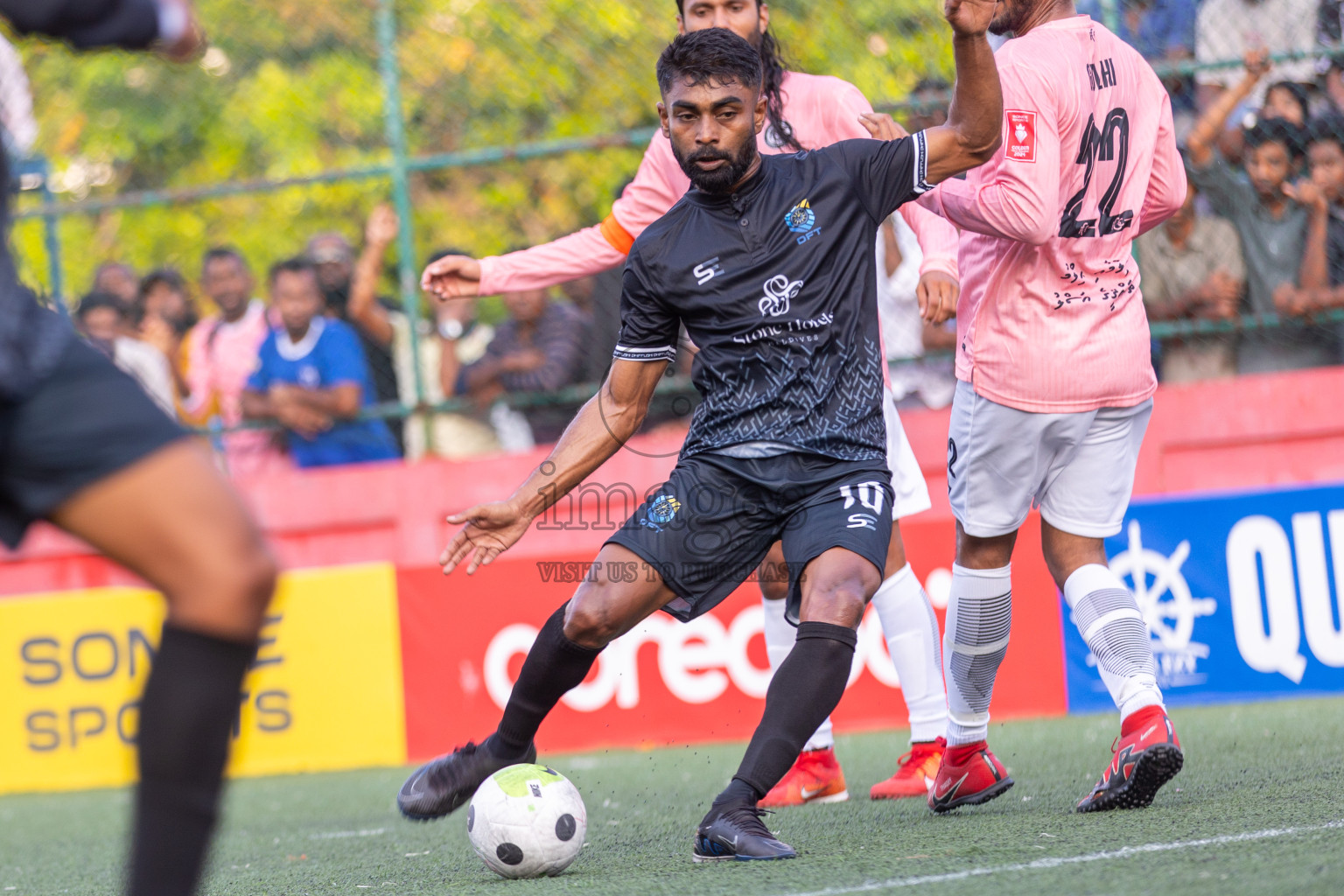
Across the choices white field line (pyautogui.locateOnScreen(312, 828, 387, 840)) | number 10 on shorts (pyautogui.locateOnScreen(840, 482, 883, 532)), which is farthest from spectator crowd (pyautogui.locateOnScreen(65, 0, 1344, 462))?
number 10 on shorts (pyautogui.locateOnScreen(840, 482, 883, 532))

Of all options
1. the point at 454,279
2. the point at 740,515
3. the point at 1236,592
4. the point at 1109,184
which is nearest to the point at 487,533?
the point at 740,515

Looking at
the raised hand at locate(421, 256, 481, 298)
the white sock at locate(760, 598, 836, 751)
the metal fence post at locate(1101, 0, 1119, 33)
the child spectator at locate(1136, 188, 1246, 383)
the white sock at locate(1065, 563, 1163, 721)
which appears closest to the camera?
the white sock at locate(1065, 563, 1163, 721)

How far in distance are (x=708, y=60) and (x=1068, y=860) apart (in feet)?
6.76

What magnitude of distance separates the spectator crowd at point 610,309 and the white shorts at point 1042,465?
360 cm

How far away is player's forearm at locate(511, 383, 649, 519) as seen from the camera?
388 cm

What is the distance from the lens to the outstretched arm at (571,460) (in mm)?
3768

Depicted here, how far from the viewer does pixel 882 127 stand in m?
4.27

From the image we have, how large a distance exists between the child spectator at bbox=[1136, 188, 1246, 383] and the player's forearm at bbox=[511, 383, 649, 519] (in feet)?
14.2

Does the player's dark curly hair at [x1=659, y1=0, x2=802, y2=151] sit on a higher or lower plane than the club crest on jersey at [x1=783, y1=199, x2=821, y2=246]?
higher

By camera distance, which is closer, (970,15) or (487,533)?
(970,15)

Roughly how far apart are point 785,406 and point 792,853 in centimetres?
108

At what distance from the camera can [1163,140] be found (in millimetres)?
4246

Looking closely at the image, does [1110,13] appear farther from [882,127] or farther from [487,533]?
[487,533]

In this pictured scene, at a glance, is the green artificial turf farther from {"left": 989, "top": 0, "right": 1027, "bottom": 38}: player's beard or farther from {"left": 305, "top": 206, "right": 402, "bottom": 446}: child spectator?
{"left": 305, "top": 206, "right": 402, "bottom": 446}: child spectator
